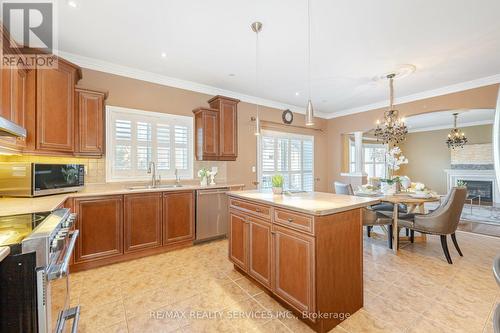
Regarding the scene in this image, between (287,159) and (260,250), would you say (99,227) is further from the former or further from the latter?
(287,159)

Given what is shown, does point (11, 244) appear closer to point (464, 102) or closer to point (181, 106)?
point (181, 106)

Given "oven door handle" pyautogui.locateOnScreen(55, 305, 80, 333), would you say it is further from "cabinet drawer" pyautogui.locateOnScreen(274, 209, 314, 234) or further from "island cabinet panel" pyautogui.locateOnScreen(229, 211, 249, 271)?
"cabinet drawer" pyautogui.locateOnScreen(274, 209, 314, 234)

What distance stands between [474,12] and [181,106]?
13.1ft

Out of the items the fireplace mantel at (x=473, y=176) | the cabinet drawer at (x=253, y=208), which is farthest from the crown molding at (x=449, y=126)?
the cabinet drawer at (x=253, y=208)

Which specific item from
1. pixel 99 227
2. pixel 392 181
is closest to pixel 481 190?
pixel 392 181

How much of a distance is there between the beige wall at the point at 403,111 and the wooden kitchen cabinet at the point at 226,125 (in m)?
3.26

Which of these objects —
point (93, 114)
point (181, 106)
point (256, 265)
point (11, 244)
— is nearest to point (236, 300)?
point (256, 265)

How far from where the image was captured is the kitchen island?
5.53 ft

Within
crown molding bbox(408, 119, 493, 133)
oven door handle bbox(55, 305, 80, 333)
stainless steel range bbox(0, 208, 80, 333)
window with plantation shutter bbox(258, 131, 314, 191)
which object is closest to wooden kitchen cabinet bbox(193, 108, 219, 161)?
window with plantation shutter bbox(258, 131, 314, 191)

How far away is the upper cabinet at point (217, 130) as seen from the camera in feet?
13.2

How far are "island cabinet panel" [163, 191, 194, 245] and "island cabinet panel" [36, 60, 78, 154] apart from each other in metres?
1.44

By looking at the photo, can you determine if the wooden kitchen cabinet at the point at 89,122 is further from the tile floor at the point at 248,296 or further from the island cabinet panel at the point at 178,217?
the tile floor at the point at 248,296

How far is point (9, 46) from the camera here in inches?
87.2

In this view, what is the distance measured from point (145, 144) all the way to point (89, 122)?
854mm
